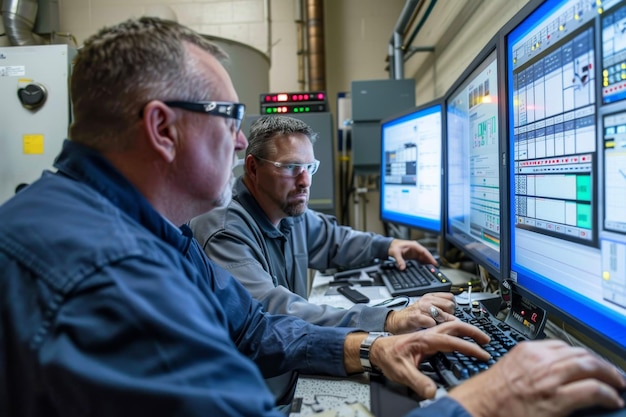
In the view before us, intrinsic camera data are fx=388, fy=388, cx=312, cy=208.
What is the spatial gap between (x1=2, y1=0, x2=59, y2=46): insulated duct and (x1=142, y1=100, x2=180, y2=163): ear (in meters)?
2.86

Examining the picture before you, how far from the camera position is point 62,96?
2.02 metres

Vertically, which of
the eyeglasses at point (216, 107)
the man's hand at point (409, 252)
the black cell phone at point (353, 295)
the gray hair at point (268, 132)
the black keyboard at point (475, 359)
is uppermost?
the gray hair at point (268, 132)

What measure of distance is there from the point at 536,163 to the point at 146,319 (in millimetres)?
653

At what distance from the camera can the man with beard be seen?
0.82 meters

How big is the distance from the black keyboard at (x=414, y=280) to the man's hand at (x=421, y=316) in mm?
313

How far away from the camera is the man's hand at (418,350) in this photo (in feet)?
1.86

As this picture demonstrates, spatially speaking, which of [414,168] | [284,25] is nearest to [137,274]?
[414,168]

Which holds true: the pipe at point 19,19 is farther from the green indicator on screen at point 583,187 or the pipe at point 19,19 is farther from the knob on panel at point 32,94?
the green indicator on screen at point 583,187

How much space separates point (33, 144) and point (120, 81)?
1.95 metres

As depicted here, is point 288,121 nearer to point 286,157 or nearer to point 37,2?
point 286,157

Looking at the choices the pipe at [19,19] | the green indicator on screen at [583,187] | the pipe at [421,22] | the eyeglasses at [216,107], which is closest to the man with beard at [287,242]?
the green indicator on screen at [583,187]

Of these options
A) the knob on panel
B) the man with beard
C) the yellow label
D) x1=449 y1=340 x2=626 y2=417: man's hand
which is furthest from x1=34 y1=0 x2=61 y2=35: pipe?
x1=449 y1=340 x2=626 y2=417: man's hand

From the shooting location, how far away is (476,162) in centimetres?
102

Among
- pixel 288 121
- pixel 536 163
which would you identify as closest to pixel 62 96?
pixel 288 121
